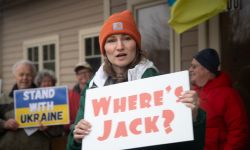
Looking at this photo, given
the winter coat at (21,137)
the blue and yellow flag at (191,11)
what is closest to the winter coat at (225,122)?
the blue and yellow flag at (191,11)

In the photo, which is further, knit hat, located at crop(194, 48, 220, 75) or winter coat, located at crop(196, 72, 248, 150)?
knit hat, located at crop(194, 48, 220, 75)

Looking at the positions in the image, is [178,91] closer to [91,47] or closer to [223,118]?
[223,118]

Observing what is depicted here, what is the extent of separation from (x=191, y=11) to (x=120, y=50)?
1515mm

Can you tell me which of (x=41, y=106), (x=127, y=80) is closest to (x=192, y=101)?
(x=127, y=80)

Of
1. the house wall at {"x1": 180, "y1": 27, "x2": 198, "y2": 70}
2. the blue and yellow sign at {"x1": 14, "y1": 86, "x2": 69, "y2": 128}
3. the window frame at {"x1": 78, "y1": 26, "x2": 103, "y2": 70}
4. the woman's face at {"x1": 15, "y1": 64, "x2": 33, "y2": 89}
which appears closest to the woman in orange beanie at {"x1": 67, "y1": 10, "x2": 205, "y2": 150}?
the blue and yellow sign at {"x1": 14, "y1": 86, "x2": 69, "y2": 128}

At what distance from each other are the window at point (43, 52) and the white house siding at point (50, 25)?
116 millimetres

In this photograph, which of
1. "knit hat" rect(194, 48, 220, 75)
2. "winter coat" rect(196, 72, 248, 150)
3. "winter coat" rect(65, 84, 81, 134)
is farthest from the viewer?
"winter coat" rect(65, 84, 81, 134)

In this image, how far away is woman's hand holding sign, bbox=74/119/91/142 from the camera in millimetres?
1850

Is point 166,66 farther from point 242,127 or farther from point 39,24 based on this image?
point 39,24

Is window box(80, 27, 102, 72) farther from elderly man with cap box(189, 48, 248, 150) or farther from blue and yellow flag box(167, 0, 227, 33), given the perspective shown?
elderly man with cap box(189, 48, 248, 150)

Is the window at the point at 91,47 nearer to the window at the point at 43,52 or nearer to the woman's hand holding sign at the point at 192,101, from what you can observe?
the window at the point at 43,52

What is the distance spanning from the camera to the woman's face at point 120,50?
1870mm

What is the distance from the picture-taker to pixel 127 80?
76.3 inches

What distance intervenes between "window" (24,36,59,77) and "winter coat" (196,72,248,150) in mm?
4516
